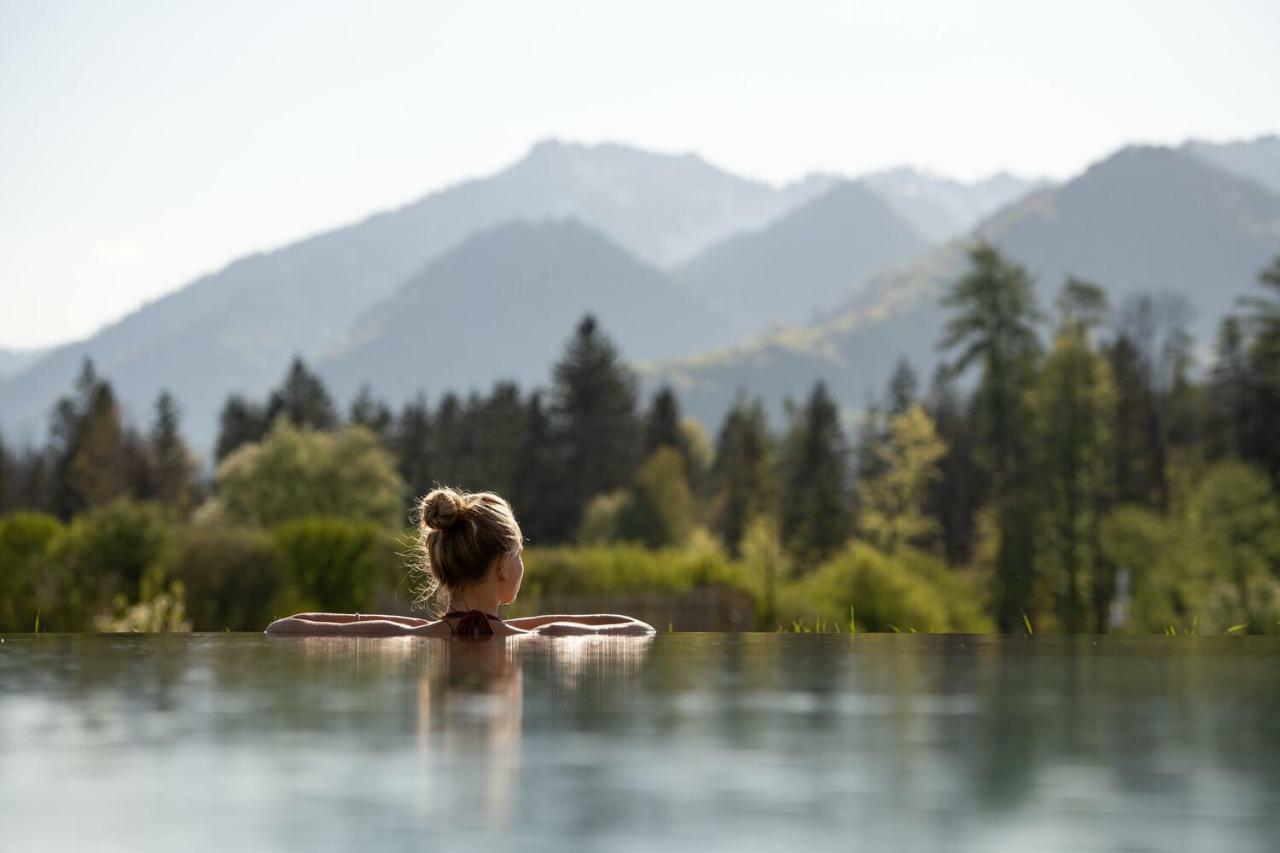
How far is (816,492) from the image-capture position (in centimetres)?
8550

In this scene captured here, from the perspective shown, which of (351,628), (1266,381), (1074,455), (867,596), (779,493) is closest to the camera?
(351,628)

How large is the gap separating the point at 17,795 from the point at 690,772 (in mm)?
959

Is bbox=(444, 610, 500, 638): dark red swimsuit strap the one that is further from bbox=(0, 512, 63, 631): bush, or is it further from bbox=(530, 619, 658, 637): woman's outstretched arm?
bbox=(0, 512, 63, 631): bush

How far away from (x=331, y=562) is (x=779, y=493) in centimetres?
6796

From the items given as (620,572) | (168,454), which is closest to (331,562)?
(620,572)

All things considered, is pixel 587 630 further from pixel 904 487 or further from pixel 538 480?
pixel 538 480

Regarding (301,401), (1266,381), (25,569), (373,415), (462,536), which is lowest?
(25,569)

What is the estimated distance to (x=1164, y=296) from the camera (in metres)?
75.4

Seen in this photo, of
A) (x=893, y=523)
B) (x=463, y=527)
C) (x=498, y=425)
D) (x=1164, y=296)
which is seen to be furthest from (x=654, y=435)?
(x=463, y=527)

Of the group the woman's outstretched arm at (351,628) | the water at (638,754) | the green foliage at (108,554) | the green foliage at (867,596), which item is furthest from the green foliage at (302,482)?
the water at (638,754)

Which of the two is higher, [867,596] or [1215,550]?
[1215,550]

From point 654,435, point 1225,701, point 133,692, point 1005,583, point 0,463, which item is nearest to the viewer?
point 1225,701

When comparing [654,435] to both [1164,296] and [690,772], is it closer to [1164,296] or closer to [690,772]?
[1164,296]

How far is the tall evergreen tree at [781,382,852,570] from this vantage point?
3297 inches
